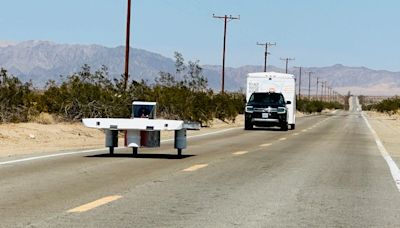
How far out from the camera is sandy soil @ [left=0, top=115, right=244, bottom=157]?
2340cm

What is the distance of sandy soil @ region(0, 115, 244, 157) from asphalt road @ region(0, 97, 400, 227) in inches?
146

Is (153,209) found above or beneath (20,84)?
beneath

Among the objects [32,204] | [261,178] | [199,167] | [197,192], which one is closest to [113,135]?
[199,167]

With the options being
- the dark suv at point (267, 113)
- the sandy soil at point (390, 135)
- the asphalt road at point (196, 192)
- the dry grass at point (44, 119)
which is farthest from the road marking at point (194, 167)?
the dark suv at point (267, 113)

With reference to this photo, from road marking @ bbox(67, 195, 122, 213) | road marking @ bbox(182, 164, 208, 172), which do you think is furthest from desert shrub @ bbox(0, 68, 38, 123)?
road marking @ bbox(67, 195, 122, 213)

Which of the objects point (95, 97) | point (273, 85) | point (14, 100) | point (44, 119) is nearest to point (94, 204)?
point (14, 100)

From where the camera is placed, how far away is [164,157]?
802 inches

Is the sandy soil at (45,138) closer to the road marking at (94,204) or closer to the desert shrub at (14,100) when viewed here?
the desert shrub at (14,100)

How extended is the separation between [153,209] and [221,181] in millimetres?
3857

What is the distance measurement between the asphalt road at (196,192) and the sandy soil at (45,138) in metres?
3.70

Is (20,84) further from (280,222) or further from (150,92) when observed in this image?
(280,222)

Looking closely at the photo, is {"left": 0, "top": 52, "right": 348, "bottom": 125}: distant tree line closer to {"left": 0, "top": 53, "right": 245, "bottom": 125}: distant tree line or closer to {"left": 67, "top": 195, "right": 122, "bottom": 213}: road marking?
{"left": 0, "top": 53, "right": 245, "bottom": 125}: distant tree line

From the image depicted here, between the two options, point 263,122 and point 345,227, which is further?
point 263,122

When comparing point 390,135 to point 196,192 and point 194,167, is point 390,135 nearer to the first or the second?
point 194,167
